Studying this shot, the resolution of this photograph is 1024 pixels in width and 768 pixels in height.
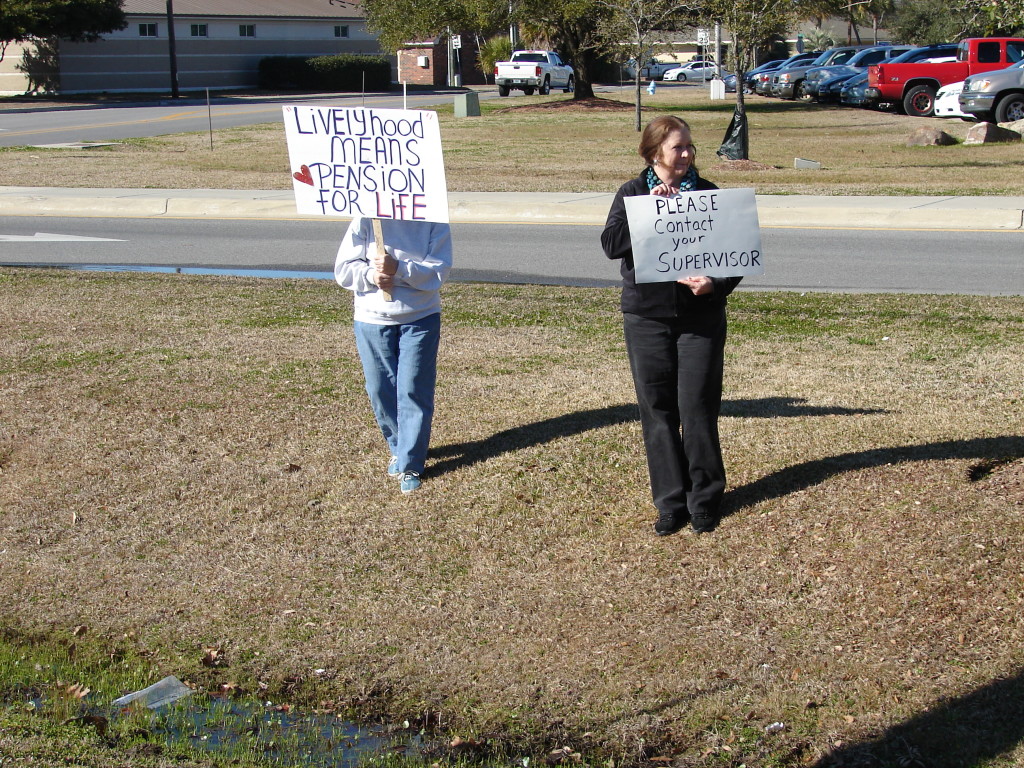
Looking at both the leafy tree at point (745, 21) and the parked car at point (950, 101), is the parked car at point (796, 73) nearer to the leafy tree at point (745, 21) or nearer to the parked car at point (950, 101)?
the parked car at point (950, 101)

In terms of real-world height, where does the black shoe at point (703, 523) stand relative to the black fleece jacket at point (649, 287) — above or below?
below

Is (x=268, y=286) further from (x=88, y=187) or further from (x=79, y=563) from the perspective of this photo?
(x=88, y=187)

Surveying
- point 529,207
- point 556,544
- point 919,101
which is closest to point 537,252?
point 529,207

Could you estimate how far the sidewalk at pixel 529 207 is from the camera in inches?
595

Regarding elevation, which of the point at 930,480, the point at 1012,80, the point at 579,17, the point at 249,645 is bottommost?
the point at 249,645

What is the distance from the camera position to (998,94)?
26.2 m

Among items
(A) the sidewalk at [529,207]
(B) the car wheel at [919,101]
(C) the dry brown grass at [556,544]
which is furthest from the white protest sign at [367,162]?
(B) the car wheel at [919,101]

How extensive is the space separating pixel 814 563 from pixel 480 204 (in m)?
13.1

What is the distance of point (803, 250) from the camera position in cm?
1321

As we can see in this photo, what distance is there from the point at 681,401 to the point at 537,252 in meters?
8.91

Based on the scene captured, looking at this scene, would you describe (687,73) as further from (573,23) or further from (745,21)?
(745,21)

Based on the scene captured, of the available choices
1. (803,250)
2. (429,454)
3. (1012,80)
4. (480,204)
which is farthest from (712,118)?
(429,454)

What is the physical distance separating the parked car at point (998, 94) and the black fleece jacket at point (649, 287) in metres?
24.4

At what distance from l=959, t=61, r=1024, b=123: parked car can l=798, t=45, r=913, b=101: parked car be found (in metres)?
13.6
